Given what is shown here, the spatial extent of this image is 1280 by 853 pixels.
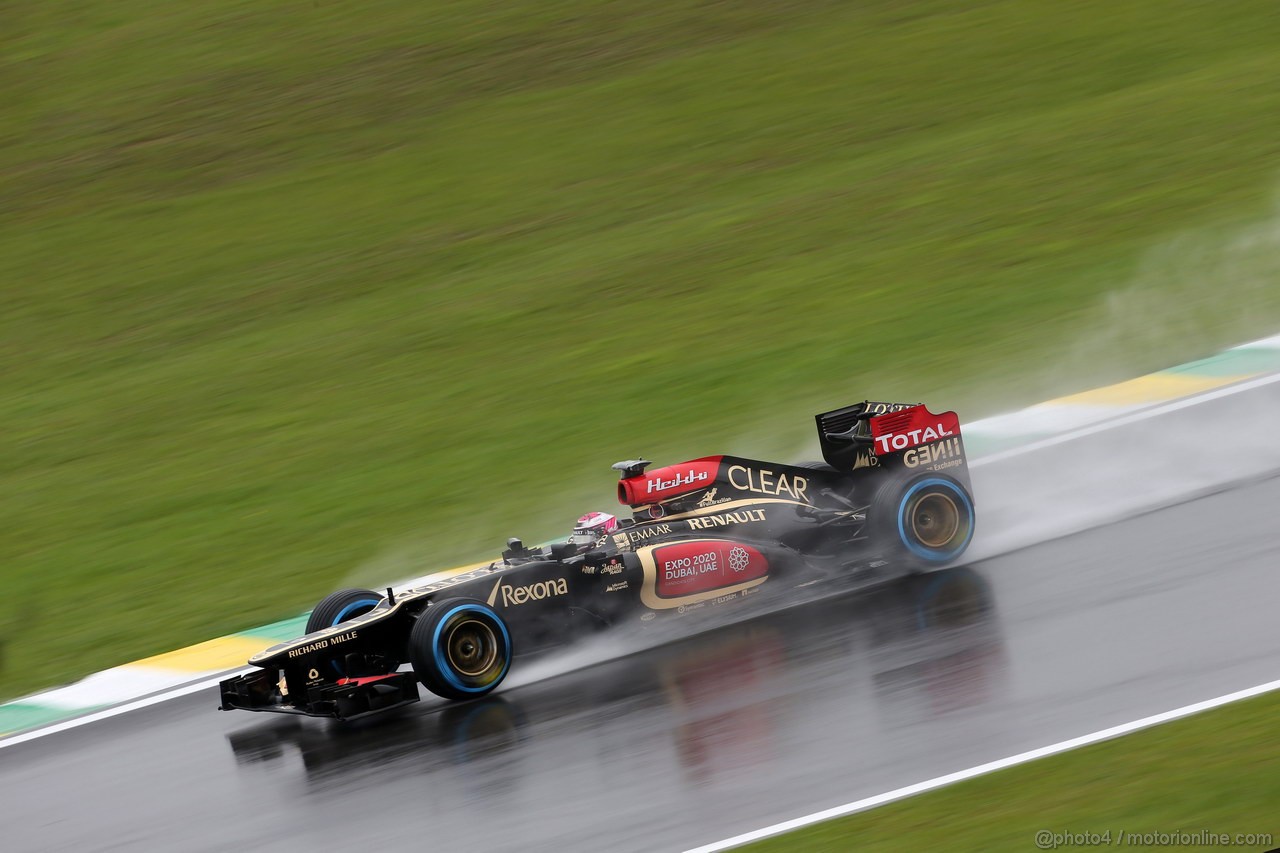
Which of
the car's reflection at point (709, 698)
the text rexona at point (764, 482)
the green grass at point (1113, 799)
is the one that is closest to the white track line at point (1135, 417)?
the text rexona at point (764, 482)

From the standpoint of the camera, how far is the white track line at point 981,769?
20.3 ft

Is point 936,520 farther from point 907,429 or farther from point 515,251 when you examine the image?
point 515,251

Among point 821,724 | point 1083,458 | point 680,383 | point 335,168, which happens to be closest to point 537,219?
point 335,168

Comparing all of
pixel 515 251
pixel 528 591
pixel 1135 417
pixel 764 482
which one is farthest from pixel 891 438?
pixel 515 251

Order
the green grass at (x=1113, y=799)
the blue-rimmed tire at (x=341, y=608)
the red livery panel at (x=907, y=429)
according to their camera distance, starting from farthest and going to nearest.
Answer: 1. the red livery panel at (x=907, y=429)
2. the blue-rimmed tire at (x=341, y=608)
3. the green grass at (x=1113, y=799)

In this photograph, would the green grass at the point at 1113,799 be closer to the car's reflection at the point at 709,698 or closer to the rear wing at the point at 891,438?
the car's reflection at the point at 709,698

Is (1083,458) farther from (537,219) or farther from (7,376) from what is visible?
(7,376)

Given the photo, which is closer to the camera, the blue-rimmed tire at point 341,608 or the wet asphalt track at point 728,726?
the wet asphalt track at point 728,726

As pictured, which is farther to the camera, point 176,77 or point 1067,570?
point 176,77

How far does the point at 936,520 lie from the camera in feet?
29.5

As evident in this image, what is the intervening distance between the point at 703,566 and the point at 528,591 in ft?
3.35

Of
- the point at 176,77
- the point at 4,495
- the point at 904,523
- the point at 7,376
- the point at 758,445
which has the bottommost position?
the point at 904,523

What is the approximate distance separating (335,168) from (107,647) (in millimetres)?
10541

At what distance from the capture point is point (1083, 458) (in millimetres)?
10414
